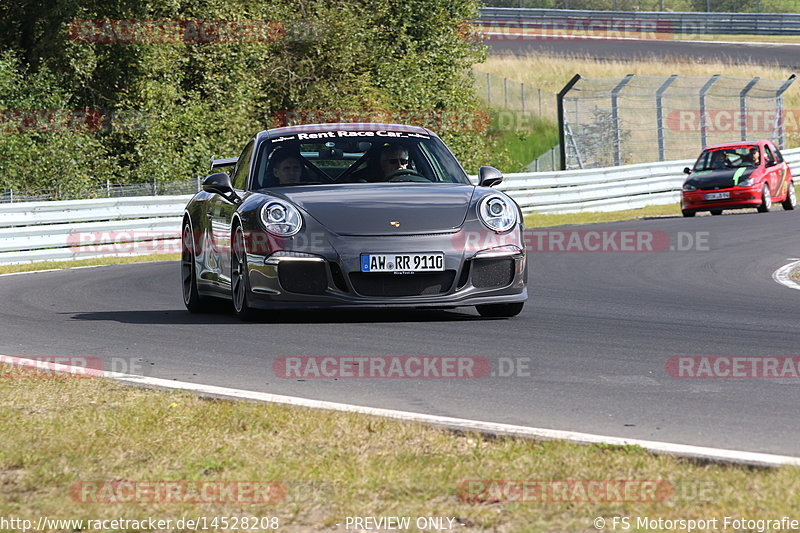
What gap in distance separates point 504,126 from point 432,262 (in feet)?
109

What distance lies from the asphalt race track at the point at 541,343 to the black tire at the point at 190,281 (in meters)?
0.15

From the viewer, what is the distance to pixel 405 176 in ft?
31.0

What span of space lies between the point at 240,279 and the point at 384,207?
1135 mm

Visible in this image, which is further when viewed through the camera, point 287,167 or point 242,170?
point 242,170

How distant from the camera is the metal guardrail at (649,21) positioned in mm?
54719

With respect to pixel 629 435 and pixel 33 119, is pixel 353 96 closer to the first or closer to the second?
pixel 33 119

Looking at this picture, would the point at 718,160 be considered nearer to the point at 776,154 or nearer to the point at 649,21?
the point at 776,154

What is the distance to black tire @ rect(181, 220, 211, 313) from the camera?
1014 cm

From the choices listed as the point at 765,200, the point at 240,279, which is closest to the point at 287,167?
the point at 240,279

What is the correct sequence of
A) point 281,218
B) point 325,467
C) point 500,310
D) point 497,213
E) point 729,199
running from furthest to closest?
point 729,199 → point 500,310 → point 497,213 → point 281,218 → point 325,467

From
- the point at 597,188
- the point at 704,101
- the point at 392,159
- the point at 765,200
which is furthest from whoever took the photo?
the point at 704,101

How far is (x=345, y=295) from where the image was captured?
27.4 feet

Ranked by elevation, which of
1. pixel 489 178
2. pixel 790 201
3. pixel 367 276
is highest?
pixel 489 178

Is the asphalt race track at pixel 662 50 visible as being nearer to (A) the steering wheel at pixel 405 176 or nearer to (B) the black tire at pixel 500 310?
(A) the steering wheel at pixel 405 176
